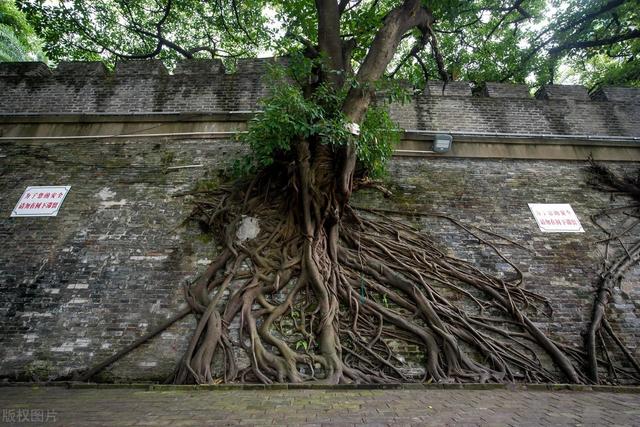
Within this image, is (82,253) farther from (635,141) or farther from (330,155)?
(635,141)

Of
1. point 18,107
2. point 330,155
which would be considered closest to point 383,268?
point 330,155

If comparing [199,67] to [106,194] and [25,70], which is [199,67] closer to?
[106,194]

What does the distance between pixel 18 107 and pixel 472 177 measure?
840 cm

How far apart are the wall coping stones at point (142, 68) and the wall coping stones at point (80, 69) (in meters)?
0.35

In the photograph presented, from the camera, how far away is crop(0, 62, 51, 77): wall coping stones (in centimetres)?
645

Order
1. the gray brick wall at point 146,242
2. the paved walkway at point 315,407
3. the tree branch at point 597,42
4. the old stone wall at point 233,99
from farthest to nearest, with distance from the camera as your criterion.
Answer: the tree branch at point 597,42 < the old stone wall at point 233,99 < the gray brick wall at point 146,242 < the paved walkway at point 315,407

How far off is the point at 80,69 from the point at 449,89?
24.0 feet

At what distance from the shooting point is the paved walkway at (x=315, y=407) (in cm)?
212

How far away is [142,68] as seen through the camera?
21.2 ft

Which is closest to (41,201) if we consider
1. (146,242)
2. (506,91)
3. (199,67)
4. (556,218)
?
(146,242)

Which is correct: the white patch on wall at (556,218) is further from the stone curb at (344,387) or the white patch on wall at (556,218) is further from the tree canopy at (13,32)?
the tree canopy at (13,32)

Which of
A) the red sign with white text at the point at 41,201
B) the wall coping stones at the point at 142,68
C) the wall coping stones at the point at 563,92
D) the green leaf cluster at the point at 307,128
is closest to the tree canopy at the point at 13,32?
the wall coping stones at the point at 142,68

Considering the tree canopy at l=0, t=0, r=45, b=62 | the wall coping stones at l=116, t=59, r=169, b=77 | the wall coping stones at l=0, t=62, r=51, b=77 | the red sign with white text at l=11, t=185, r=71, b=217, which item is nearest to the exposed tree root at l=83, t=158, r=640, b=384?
the red sign with white text at l=11, t=185, r=71, b=217

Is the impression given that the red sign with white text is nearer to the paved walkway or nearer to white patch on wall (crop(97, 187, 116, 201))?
white patch on wall (crop(97, 187, 116, 201))
